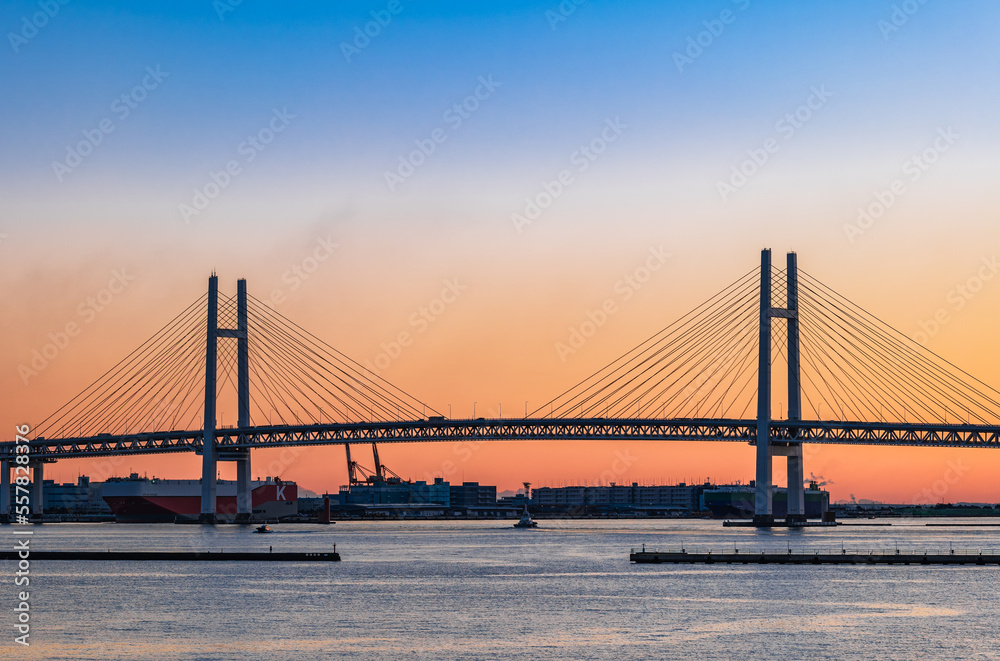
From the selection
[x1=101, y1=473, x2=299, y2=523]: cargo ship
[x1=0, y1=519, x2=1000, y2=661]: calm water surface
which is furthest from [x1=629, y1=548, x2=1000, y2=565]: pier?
[x1=101, y1=473, x2=299, y2=523]: cargo ship

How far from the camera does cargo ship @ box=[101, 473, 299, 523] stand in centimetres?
13881

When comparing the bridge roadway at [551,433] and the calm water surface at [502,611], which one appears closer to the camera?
the calm water surface at [502,611]

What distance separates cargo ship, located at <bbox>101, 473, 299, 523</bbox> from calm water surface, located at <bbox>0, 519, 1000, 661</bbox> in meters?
76.7

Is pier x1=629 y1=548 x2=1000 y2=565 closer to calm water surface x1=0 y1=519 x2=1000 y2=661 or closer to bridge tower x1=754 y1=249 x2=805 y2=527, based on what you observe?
calm water surface x1=0 y1=519 x2=1000 y2=661

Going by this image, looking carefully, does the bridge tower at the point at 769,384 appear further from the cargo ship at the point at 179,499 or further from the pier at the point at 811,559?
the cargo ship at the point at 179,499

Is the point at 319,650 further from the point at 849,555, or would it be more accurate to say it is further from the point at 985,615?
the point at 849,555

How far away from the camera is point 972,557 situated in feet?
199

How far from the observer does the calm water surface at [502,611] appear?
32.9 meters

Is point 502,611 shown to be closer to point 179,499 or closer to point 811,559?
point 811,559

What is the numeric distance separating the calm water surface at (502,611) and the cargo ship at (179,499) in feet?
252

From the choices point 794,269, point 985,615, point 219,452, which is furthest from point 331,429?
point 985,615

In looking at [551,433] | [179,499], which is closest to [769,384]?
[551,433]

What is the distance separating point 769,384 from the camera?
8912 cm

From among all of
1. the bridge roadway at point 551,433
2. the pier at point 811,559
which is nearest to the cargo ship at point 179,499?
the bridge roadway at point 551,433
